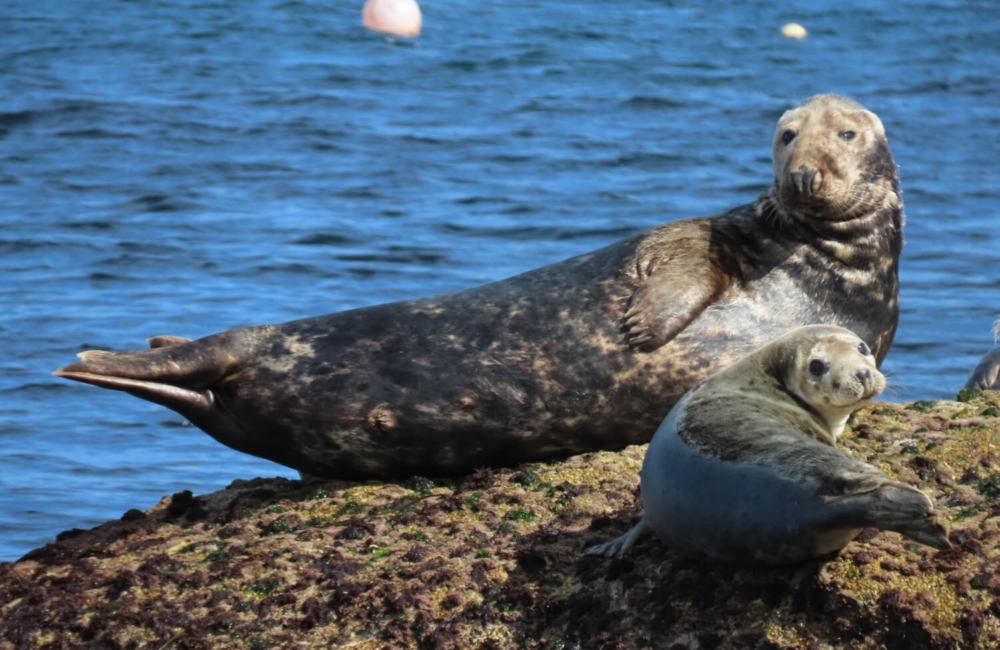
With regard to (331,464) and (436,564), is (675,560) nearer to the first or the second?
(436,564)

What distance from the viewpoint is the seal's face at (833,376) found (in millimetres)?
5270

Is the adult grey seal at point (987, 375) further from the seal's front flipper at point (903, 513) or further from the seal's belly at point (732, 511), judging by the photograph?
the seal's front flipper at point (903, 513)

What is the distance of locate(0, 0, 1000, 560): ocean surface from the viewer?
11438 millimetres

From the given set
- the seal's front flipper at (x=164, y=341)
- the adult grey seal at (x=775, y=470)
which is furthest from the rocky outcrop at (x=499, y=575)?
the seal's front flipper at (x=164, y=341)

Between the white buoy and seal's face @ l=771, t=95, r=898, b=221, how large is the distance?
18755 mm

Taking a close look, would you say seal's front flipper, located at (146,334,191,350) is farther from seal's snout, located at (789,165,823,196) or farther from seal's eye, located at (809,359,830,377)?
seal's eye, located at (809,359,830,377)

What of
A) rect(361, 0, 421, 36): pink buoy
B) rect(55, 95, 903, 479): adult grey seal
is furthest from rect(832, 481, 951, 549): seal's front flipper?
rect(361, 0, 421, 36): pink buoy

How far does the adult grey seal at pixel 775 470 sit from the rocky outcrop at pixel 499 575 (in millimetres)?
164

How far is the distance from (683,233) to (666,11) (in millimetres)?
21164

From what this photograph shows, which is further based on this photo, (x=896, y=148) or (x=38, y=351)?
(x=896, y=148)

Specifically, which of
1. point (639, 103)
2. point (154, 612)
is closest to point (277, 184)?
point (639, 103)

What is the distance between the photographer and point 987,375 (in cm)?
895

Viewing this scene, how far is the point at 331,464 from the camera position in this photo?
680 centimetres

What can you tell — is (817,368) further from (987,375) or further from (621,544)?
(987,375)
